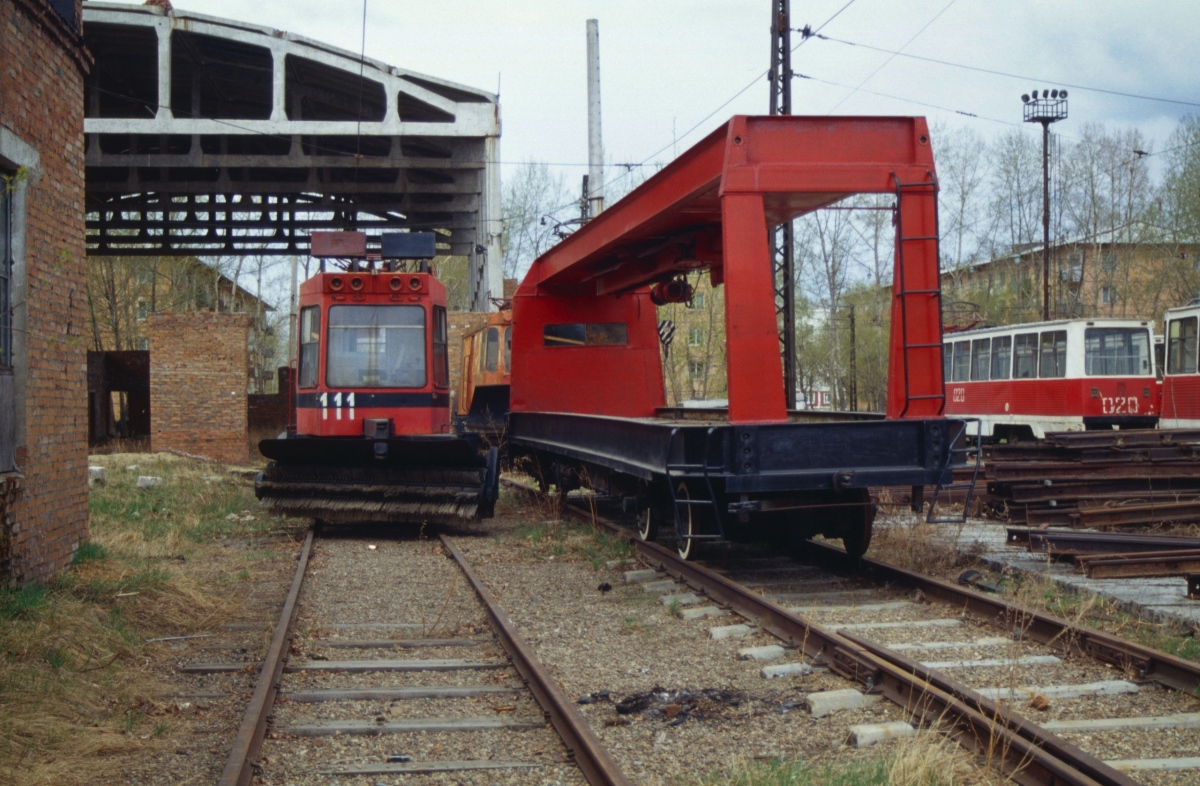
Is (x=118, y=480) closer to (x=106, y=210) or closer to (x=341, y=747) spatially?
(x=106, y=210)

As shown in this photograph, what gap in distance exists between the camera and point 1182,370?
69.6 ft

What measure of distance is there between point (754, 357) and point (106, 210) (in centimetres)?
2365

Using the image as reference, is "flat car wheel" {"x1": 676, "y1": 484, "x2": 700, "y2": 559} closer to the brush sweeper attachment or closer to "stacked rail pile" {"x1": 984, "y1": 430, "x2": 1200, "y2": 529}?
the brush sweeper attachment

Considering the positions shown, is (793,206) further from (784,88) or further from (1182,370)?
(1182,370)

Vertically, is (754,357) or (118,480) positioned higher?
(754,357)

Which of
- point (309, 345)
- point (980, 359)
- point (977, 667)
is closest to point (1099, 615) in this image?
point (977, 667)

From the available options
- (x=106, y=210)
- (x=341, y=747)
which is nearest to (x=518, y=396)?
(x=341, y=747)

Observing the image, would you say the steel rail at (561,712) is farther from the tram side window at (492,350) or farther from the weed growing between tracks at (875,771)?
the tram side window at (492,350)

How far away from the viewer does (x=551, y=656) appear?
22.2 ft

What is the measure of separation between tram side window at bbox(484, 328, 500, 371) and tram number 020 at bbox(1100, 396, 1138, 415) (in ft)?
43.1

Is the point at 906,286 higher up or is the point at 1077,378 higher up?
the point at 906,286

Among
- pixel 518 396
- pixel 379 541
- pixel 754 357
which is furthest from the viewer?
pixel 518 396

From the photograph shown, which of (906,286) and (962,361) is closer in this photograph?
(906,286)

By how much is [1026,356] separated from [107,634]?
22264 millimetres
